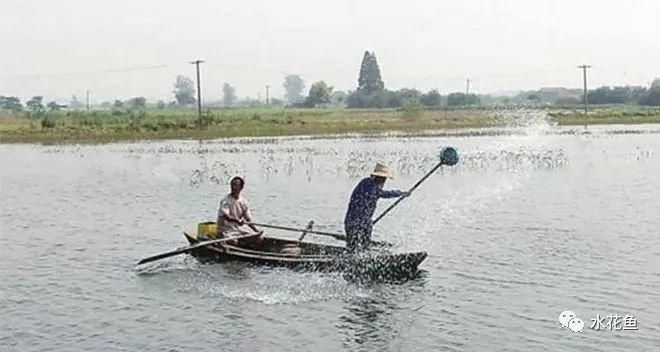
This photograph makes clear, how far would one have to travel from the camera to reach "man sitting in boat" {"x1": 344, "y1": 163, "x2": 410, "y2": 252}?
577 inches

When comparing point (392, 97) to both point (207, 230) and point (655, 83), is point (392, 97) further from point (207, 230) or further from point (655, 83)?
point (207, 230)

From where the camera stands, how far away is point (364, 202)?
Answer: 14.9 m

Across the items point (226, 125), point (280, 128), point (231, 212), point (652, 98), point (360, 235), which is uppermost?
point (652, 98)

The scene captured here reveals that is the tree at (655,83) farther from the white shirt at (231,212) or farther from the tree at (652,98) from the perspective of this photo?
the white shirt at (231,212)

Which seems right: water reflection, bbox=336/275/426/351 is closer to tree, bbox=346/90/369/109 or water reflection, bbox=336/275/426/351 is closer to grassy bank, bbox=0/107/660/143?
grassy bank, bbox=0/107/660/143

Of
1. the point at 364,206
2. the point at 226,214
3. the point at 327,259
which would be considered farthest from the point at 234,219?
the point at 364,206

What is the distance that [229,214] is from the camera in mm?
16578

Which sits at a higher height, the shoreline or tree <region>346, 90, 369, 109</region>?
tree <region>346, 90, 369, 109</region>

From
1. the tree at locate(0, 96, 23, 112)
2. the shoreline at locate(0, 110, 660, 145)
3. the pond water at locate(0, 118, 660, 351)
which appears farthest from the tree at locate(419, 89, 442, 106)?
the pond water at locate(0, 118, 660, 351)

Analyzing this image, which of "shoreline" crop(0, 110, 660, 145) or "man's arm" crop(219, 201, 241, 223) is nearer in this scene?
"man's arm" crop(219, 201, 241, 223)

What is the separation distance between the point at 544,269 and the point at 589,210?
24.2 ft

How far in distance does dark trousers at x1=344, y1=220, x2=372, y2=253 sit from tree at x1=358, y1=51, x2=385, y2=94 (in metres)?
122

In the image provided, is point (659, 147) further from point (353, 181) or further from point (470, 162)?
point (353, 181)

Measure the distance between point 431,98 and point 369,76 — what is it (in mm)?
17219
